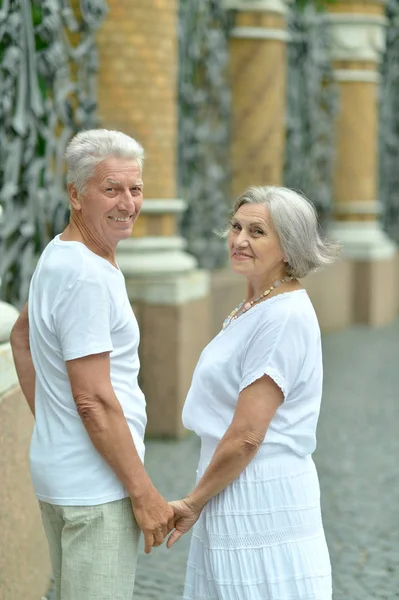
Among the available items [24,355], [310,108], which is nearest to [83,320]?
[24,355]

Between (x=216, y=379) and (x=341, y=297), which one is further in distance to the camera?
(x=341, y=297)

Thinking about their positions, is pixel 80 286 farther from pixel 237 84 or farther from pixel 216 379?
pixel 237 84

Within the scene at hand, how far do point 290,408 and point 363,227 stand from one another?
11.7 m

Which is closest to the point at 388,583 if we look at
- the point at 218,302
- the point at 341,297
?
the point at 218,302

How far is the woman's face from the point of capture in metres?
2.96

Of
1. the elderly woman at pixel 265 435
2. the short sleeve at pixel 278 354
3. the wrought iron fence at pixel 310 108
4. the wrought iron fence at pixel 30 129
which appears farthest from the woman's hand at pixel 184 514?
the wrought iron fence at pixel 310 108

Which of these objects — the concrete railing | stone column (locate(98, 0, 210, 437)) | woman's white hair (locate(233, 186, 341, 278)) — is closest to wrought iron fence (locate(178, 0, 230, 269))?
stone column (locate(98, 0, 210, 437))

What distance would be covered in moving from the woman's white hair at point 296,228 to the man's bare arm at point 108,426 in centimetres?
56

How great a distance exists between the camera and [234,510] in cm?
299

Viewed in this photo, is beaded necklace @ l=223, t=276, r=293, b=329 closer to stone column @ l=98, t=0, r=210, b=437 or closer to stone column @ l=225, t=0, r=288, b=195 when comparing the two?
stone column @ l=98, t=0, r=210, b=437

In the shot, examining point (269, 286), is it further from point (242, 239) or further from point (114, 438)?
point (114, 438)

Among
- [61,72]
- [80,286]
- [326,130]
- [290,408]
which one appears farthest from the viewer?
[326,130]

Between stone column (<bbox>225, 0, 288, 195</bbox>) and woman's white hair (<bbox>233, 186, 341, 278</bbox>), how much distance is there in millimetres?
7495

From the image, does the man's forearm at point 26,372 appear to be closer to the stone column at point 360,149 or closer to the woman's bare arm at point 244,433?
the woman's bare arm at point 244,433
